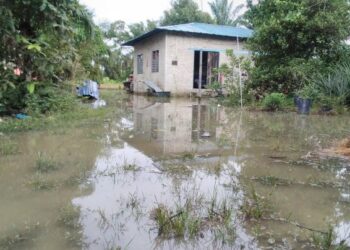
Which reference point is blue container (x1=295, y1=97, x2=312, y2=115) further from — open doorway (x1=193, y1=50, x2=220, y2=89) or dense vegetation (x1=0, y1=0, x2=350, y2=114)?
open doorway (x1=193, y1=50, x2=220, y2=89)

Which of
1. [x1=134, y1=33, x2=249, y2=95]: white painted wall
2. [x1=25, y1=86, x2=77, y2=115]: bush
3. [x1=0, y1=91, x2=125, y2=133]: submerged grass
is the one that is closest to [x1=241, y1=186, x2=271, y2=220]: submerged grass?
[x1=0, y1=91, x2=125, y2=133]: submerged grass

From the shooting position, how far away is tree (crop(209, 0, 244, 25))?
102 feet

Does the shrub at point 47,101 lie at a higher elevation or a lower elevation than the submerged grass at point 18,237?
higher

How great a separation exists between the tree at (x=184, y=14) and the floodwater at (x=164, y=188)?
1003 inches

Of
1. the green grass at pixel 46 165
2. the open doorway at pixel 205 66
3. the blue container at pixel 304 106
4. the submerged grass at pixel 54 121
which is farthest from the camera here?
the open doorway at pixel 205 66

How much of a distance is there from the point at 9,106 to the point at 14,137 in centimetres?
225

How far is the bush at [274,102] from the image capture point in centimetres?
1045

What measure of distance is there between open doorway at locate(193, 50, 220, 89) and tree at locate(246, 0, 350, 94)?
16.4 ft

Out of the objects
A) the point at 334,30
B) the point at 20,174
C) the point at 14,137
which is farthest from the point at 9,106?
the point at 334,30

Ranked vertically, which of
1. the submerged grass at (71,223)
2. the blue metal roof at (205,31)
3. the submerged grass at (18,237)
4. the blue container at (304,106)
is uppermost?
the blue metal roof at (205,31)

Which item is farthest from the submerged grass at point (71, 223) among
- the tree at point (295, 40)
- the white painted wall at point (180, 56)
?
the white painted wall at point (180, 56)

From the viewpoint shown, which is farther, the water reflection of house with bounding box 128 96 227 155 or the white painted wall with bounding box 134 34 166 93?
the white painted wall with bounding box 134 34 166 93

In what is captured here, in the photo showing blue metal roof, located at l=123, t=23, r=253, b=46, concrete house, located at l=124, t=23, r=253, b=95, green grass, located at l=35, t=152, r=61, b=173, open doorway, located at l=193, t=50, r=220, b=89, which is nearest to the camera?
green grass, located at l=35, t=152, r=61, b=173

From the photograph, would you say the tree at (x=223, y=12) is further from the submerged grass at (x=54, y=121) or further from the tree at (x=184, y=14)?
the submerged grass at (x=54, y=121)
